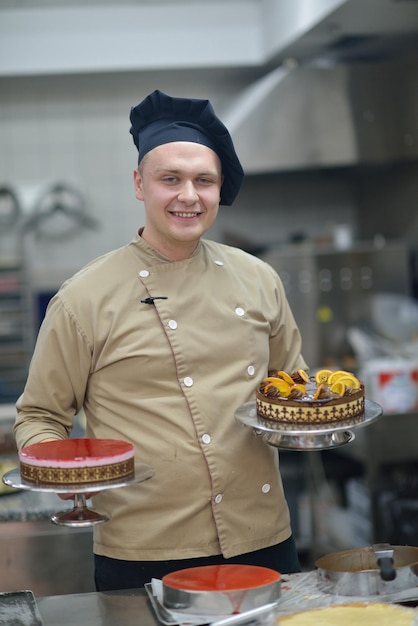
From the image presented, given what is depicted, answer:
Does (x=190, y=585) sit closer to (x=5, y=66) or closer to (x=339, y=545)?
(x=339, y=545)

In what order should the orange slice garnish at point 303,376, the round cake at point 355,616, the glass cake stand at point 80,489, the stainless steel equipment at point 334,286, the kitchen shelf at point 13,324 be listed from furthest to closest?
1. the kitchen shelf at point 13,324
2. the stainless steel equipment at point 334,286
3. the orange slice garnish at point 303,376
4. the glass cake stand at point 80,489
5. the round cake at point 355,616

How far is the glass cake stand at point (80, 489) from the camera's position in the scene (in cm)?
158

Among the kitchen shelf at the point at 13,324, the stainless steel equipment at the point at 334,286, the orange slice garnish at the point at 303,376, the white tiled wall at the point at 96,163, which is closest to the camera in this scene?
the orange slice garnish at the point at 303,376

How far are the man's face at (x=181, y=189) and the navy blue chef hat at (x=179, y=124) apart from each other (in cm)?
2

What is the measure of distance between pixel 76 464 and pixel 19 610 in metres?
0.27

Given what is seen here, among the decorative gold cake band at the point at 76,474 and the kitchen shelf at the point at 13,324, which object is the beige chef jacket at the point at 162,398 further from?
the kitchen shelf at the point at 13,324

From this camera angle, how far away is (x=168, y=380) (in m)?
1.91

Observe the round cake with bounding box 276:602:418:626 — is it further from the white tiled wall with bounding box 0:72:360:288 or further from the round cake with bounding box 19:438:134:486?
the white tiled wall with bounding box 0:72:360:288

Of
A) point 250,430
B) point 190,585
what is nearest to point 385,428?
point 250,430

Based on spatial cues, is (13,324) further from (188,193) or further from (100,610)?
(100,610)

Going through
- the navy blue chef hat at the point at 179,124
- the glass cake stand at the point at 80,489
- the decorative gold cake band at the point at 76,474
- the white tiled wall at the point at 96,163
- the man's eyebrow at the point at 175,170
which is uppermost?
the white tiled wall at the point at 96,163

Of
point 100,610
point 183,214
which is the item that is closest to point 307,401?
point 183,214

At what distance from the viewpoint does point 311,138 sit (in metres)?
4.93

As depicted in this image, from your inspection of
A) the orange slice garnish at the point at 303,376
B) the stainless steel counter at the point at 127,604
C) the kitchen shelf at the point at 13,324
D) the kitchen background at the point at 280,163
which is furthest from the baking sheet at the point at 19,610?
the kitchen shelf at the point at 13,324
